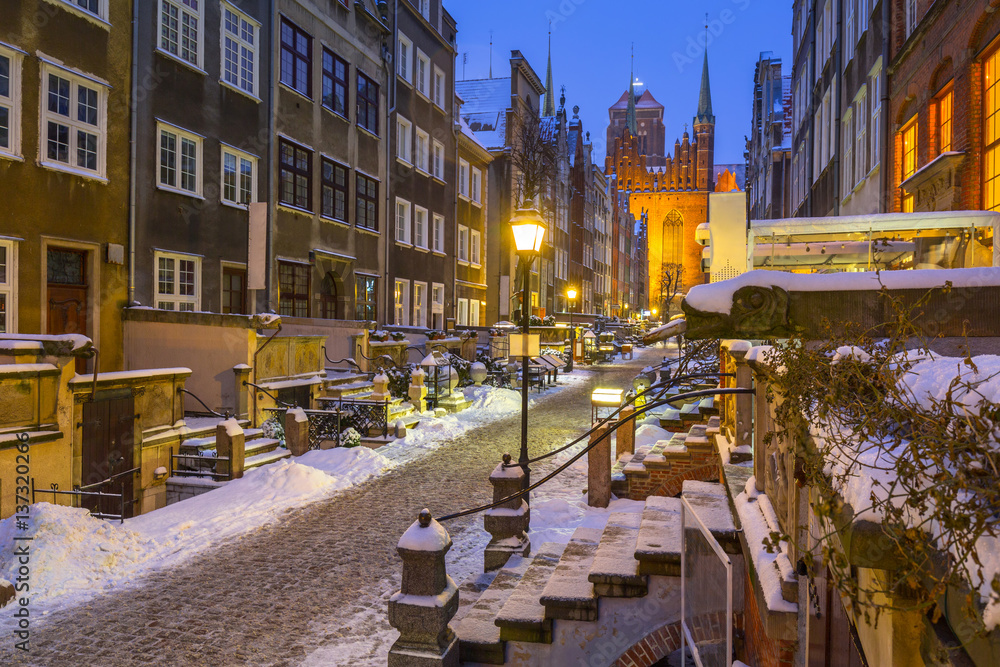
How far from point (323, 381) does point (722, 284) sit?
1358 cm

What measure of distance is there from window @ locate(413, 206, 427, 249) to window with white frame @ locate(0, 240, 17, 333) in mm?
16272

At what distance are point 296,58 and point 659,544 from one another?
61.9 feet

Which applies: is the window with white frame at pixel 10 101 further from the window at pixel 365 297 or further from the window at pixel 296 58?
the window at pixel 365 297

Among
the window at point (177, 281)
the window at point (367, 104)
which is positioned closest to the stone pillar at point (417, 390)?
the window at point (177, 281)

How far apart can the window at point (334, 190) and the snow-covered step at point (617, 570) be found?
16878 millimetres

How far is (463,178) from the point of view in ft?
107

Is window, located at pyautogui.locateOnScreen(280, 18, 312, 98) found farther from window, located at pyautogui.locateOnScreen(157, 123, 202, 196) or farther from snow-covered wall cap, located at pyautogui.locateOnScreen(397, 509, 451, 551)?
snow-covered wall cap, located at pyautogui.locateOnScreen(397, 509, 451, 551)

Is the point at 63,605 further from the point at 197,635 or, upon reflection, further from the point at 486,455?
the point at 486,455

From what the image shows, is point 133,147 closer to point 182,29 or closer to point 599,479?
point 182,29

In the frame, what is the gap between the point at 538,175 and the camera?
4184 centimetres

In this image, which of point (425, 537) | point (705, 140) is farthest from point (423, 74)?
point (705, 140)

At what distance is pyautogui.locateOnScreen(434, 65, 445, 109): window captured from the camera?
28891 mm

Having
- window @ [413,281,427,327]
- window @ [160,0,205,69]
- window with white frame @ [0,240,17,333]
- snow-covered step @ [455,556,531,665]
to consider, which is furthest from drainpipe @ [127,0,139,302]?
window @ [413,281,427,327]

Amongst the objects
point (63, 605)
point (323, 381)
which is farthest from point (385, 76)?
point (63, 605)
